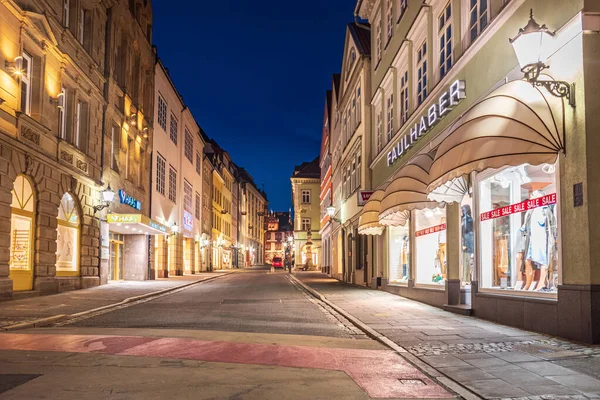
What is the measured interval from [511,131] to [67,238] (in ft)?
58.4

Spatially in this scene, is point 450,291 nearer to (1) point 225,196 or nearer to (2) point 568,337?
(2) point 568,337

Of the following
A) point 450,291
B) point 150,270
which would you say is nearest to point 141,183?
point 150,270

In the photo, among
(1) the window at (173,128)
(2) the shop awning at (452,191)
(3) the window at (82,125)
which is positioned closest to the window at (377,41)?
(3) the window at (82,125)

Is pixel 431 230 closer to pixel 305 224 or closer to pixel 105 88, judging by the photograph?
pixel 105 88

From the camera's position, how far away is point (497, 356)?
8102 mm

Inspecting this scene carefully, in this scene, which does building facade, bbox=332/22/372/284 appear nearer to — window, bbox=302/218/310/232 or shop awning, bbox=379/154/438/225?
shop awning, bbox=379/154/438/225

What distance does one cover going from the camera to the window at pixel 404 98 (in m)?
21.2

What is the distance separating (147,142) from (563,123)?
29212 millimetres

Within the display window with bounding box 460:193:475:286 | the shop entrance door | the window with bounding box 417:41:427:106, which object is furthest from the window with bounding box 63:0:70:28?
the display window with bounding box 460:193:475:286

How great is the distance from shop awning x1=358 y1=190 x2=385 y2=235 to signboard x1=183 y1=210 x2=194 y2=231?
2609cm

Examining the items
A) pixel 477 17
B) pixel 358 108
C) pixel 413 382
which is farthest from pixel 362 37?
pixel 413 382

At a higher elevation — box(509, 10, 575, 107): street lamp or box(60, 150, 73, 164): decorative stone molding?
box(60, 150, 73, 164): decorative stone molding

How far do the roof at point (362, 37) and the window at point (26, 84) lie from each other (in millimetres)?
15616

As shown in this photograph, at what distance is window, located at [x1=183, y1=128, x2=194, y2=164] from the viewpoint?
49281 mm
